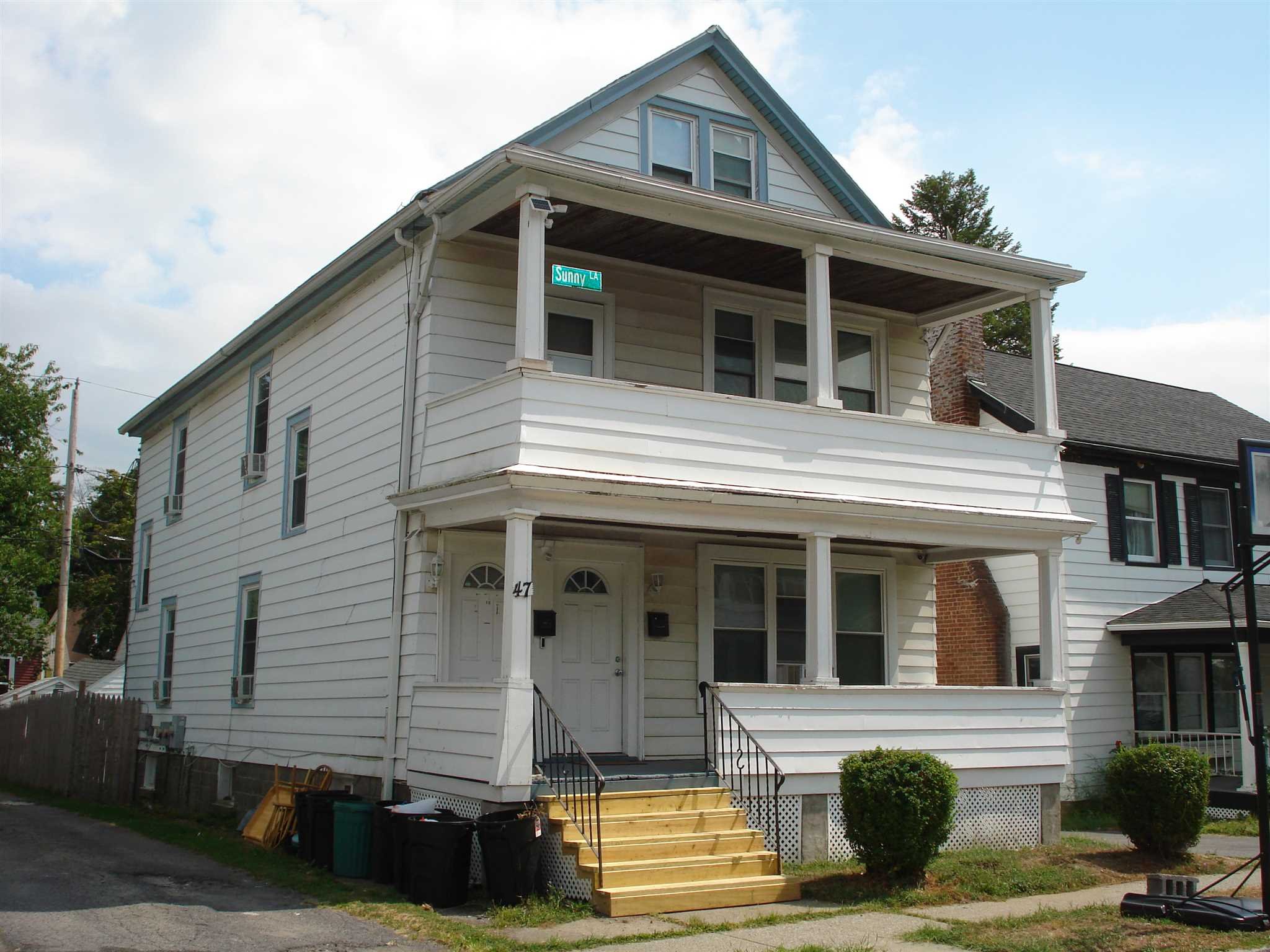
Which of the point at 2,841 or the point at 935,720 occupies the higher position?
the point at 935,720

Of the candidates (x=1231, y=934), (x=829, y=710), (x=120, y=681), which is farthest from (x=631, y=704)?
(x=120, y=681)

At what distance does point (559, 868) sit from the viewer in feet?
34.6

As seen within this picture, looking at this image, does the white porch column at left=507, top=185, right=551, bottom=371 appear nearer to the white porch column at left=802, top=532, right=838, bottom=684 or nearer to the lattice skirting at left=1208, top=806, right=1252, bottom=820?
the white porch column at left=802, top=532, right=838, bottom=684

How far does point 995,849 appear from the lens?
13.2 meters

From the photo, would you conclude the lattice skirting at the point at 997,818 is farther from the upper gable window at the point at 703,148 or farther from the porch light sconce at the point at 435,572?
the upper gable window at the point at 703,148

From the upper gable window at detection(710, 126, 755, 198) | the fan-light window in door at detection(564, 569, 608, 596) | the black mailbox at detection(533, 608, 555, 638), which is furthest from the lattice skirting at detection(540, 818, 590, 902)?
the upper gable window at detection(710, 126, 755, 198)

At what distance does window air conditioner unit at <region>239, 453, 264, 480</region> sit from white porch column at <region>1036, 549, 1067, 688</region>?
1056 centimetres

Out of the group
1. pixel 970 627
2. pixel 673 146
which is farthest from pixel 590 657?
pixel 970 627

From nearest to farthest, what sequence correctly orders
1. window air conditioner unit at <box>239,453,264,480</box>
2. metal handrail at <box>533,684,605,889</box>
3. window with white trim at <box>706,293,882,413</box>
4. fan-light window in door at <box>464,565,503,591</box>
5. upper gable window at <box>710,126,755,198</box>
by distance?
metal handrail at <box>533,684,605,889</box> < fan-light window in door at <box>464,565,503,591</box> < window with white trim at <box>706,293,882,413</box> < upper gable window at <box>710,126,755,198</box> < window air conditioner unit at <box>239,453,264,480</box>

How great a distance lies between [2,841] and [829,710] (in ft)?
32.2

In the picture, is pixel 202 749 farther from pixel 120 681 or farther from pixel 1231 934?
pixel 120 681

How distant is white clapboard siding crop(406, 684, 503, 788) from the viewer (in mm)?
10930

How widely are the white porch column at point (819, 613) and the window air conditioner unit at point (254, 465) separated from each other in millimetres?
8424

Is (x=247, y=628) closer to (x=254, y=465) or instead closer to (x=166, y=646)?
(x=254, y=465)
